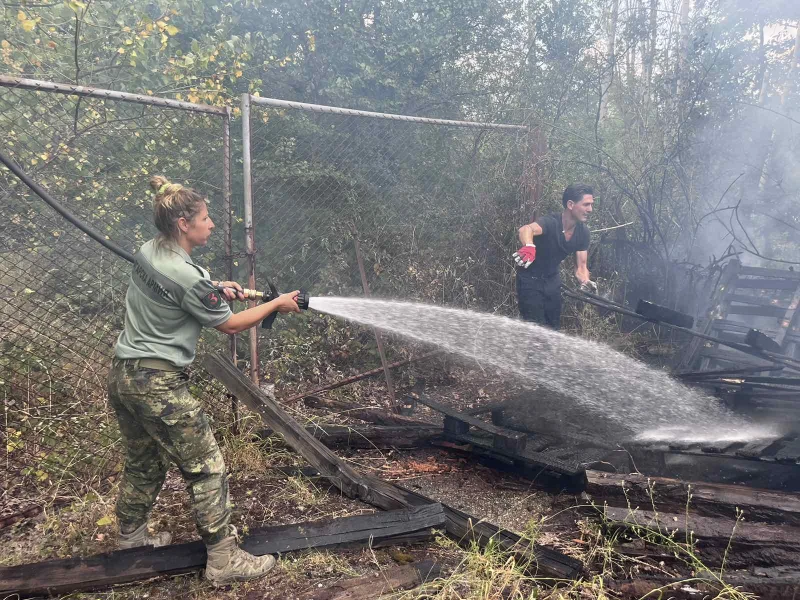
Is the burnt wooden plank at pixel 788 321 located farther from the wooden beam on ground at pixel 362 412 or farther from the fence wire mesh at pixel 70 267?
the fence wire mesh at pixel 70 267

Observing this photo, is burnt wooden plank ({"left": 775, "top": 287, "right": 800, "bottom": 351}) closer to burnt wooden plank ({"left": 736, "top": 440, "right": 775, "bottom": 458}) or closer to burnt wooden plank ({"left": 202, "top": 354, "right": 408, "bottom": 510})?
burnt wooden plank ({"left": 736, "top": 440, "right": 775, "bottom": 458})

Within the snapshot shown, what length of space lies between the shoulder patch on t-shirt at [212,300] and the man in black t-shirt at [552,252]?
3453 mm

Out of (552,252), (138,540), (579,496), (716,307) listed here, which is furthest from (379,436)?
(716,307)

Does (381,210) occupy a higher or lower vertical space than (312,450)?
higher

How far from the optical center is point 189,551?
2.90 metres

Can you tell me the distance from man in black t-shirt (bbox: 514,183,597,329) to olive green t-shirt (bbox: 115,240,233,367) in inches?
139

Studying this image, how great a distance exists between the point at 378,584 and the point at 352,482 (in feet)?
2.93

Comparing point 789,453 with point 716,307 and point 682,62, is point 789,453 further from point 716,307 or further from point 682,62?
point 682,62

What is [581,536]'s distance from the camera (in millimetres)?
3213

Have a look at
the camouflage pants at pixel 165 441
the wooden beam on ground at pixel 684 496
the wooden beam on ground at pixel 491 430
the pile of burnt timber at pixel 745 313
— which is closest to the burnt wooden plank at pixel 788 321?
the pile of burnt timber at pixel 745 313

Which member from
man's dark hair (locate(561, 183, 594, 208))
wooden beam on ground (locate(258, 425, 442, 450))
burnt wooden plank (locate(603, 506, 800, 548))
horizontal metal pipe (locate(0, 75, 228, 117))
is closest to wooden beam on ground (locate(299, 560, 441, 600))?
burnt wooden plank (locate(603, 506, 800, 548))

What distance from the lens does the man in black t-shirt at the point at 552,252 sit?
207 inches

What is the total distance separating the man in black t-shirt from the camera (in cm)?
527

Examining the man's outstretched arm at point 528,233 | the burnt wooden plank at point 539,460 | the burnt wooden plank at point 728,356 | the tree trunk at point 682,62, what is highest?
the tree trunk at point 682,62
